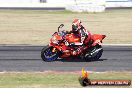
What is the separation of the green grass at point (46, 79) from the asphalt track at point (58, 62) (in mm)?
1585

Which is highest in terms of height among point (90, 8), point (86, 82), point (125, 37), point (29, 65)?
point (86, 82)

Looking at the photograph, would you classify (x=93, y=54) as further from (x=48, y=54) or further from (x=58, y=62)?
(x=48, y=54)

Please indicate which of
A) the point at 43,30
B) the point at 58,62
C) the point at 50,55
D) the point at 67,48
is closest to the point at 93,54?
the point at 67,48

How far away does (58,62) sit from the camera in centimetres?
1945

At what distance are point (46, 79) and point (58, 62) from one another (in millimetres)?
4848

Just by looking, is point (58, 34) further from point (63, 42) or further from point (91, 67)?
point (91, 67)

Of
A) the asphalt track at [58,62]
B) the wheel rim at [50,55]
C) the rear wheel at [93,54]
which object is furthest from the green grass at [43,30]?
the wheel rim at [50,55]

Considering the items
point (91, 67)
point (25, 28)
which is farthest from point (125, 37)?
point (91, 67)

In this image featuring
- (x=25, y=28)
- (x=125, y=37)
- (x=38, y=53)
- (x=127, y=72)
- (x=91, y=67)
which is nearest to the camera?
(x=127, y=72)

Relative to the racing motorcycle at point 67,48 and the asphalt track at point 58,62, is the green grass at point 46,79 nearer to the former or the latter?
the asphalt track at point 58,62

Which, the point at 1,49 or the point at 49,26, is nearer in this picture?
the point at 1,49

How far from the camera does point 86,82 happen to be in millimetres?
13188

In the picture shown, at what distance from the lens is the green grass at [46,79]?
13547 mm

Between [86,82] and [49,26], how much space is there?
2544 centimetres
